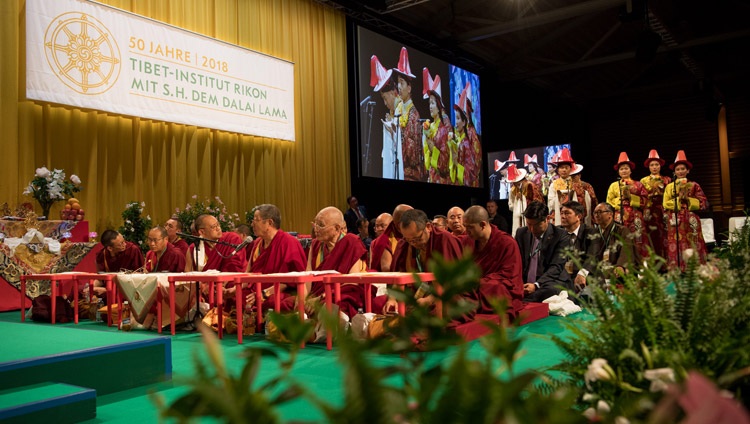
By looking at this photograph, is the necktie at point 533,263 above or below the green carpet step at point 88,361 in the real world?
above

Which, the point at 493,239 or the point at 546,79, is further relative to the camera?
the point at 546,79

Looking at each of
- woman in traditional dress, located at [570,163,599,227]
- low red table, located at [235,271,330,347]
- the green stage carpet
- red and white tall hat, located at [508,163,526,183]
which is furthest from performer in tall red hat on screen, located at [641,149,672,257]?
low red table, located at [235,271,330,347]

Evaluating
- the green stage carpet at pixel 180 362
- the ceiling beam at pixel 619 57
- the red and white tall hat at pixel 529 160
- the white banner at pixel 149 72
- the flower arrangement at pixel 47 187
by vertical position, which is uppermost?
the ceiling beam at pixel 619 57

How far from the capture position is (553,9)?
11.4 metres

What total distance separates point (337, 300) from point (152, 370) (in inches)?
51.7

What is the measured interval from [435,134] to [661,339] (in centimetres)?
1057

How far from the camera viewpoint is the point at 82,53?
7199mm

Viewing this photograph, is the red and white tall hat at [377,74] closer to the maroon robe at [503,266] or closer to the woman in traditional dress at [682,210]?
the woman in traditional dress at [682,210]

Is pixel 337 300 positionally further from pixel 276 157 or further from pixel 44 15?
pixel 276 157

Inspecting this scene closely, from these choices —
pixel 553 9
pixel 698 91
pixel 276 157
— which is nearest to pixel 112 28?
pixel 276 157

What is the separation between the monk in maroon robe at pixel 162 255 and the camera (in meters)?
5.94

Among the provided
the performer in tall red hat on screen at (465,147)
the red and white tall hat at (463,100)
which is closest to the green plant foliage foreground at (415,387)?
the performer in tall red hat on screen at (465,147)

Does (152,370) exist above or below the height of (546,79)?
below

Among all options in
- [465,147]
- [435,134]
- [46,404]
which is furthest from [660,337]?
[465,147]
